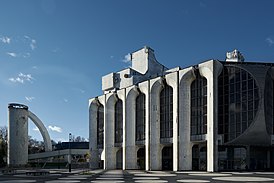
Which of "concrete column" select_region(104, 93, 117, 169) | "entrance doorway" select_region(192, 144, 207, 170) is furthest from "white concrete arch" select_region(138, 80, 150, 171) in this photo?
"concrete column" select_region(104, 93, 117, 169)

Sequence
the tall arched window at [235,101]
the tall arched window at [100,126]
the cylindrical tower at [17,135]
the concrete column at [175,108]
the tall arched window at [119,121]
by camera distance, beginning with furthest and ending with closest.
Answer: the cylindrical tower at [17,135]
the tall arched window at [100,126]
the tall arched window at [119,121]
the concrete column at [175,108]
the tall arched window at [235,101]

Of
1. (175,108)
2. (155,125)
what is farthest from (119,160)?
(175,108)

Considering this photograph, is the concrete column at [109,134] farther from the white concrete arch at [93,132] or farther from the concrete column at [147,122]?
the concrete column at [147,122]

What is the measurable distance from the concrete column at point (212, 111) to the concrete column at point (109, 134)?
26.3 meters

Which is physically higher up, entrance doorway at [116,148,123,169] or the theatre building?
the theatre building

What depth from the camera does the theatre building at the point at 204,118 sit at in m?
50.6

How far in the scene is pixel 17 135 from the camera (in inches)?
3632

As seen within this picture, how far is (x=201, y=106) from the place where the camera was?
54906 millimetres

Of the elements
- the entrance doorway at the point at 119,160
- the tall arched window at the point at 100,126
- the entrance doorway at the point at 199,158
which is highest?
the tall arched window at the point at 100,126

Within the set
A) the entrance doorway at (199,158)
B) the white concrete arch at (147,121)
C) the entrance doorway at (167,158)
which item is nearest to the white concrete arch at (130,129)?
the white concrete arch at (147,121)

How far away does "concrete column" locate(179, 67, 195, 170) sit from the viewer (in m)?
54.8

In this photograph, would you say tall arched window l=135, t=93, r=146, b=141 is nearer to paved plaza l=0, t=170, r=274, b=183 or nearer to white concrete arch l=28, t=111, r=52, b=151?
paved plaza l=0, t=170, r=274, b=183

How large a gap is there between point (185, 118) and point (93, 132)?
30.2 meters

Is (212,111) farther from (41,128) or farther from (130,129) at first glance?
(41,128)
